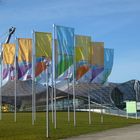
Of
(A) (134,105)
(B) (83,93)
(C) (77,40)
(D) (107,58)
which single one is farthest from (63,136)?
(B) (83,93)

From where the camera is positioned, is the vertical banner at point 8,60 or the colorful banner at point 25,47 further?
the vertical banner at point 8,60

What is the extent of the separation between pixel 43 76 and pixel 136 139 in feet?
62.6

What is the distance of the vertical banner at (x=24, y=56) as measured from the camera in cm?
4769

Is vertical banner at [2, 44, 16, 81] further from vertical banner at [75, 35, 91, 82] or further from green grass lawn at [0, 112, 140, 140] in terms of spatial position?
vertical banner at [75, 35, 91, 82]

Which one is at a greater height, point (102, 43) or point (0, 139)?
point (102, 43)

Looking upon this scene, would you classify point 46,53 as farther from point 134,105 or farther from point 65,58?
point 134,105

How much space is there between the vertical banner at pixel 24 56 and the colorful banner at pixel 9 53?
71.8 inches

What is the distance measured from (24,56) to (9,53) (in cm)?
314

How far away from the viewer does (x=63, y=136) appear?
31.1 metres

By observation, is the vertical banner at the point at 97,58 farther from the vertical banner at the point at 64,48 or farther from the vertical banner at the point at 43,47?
the vertical banner at the point at 43,47

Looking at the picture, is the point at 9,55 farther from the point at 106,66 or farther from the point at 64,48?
the point at 106,66

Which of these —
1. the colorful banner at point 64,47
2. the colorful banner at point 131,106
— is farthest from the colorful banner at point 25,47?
the colorful banner at point 131,106

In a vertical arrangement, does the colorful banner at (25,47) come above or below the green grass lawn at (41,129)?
above

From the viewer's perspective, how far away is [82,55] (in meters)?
46.8
